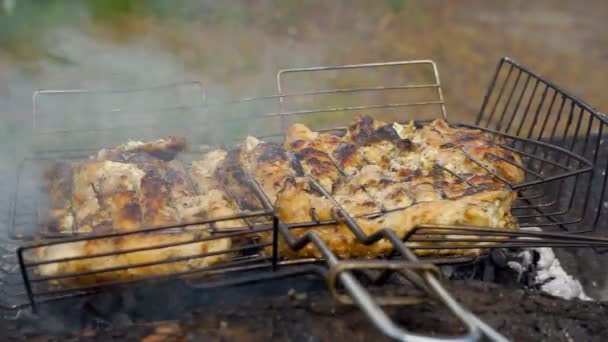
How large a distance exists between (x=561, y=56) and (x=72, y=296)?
32.6ft

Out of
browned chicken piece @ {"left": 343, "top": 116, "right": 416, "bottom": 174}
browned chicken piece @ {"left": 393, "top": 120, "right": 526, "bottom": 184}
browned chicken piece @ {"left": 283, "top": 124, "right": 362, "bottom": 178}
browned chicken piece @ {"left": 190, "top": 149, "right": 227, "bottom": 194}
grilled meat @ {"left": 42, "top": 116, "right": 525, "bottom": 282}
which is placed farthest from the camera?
browned chicken piece @ {"left": 343, "top": 116, "right": 416, "bottom": 174}

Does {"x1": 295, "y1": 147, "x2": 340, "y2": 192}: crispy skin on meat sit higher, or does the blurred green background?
the blurred green background

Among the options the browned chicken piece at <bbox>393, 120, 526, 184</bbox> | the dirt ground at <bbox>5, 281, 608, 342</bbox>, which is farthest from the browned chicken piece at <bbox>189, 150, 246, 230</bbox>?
the browned chicken piece at <bbox>393, 120, 526, 184</bbox>

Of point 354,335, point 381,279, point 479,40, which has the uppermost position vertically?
point 479,40

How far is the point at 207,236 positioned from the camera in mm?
3031

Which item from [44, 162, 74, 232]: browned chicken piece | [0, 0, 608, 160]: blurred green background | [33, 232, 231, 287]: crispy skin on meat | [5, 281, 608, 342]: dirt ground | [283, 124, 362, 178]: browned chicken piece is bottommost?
[5, 281, 608, 342]: dirt ground

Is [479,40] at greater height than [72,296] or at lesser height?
greater

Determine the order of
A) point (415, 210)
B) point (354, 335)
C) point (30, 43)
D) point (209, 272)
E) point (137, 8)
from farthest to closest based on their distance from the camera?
1. point (137, 8)
2. point (30, 43)
3. point (415, 210)
4. point (209, 272)
5. point (354, 335)

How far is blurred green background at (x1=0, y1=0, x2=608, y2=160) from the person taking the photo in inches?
311

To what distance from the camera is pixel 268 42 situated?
9969 mm

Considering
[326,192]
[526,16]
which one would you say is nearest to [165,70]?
Answer: [326,192]

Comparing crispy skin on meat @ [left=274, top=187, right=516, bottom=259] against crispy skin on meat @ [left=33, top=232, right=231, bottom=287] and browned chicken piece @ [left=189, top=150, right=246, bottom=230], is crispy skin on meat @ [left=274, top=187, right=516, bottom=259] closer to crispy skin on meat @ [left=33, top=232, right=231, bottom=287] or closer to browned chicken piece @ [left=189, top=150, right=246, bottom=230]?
browned chicken piece @ [left=189, top=150, right=246, bottom=230]

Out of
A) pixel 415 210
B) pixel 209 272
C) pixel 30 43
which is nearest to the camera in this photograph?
pixel 209 272

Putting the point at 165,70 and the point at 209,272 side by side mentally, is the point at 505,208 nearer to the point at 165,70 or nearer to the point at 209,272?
the point at 209,272
